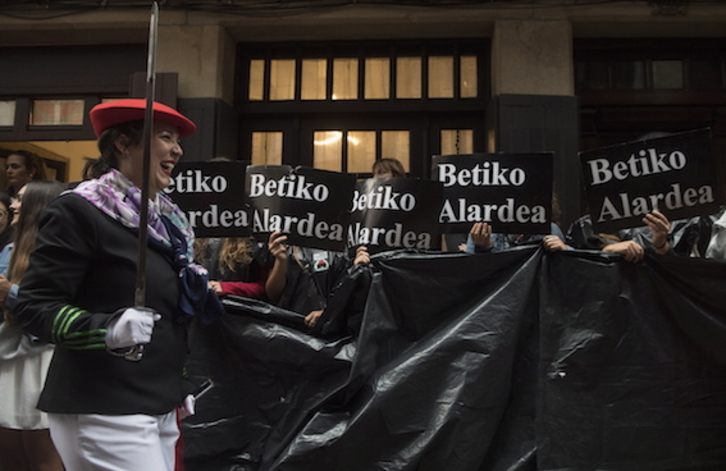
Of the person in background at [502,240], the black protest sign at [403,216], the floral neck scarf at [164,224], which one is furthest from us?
the black protest sign at [403,216]

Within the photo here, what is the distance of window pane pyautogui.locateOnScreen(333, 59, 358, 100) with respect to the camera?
7270 mm

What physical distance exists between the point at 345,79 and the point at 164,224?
5.39 meters

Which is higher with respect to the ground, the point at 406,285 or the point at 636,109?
the point at 636,109

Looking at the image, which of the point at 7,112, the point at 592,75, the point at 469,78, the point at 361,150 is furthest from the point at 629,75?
the point at 7,112

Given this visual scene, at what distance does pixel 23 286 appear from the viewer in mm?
1881

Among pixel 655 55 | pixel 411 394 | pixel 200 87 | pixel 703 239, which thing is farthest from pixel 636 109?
pixel 411 394

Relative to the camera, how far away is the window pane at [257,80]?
7402 mm

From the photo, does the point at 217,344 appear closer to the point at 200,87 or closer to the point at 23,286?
the point at 23,286

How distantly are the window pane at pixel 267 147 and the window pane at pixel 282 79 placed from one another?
43 centimetres

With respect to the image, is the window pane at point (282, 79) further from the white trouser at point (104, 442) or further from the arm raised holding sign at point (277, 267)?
the white trouser at point (104, 442)

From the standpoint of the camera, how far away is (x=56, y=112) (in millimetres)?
7461

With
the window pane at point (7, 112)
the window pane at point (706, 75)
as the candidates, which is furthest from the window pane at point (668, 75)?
the window pane at point (7, 112)

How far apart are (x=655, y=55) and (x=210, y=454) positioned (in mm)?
6233

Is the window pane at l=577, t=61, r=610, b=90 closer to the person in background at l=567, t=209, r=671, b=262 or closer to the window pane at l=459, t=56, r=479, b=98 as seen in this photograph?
the window pane at l=459, t=56, r=479, b=98
